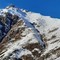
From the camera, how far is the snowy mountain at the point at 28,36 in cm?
10081

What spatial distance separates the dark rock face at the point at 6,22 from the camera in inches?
5012

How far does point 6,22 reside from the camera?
134000 millimetres

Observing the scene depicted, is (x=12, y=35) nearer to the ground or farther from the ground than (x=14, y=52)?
farther from the ground

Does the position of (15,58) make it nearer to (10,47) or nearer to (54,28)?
(10,47)

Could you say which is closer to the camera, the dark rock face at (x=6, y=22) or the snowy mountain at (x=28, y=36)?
the snowy mountain at (x=28, y=36)

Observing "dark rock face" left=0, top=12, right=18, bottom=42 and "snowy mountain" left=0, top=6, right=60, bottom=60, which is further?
"dark rock face" left=0, top=12, right=18, bottom=42

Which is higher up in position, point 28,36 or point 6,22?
point 6,22

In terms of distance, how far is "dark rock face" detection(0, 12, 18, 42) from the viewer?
127 m

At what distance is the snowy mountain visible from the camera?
100812mm

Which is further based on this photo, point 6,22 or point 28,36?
point 6,22

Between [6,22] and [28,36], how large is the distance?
80.1 ft

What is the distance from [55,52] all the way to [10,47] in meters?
17.9

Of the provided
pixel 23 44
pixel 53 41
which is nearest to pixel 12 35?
pixel 23 44

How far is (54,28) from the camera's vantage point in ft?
388
